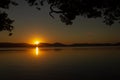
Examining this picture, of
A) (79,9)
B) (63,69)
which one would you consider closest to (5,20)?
(79,9)

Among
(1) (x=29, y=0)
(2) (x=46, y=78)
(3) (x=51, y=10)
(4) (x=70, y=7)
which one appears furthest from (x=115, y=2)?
(2) (x=46, y=78)

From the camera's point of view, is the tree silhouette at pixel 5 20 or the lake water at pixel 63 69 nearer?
the tree silhouette at pixel 5 20

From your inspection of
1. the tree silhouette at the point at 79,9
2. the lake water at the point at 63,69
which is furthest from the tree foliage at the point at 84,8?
the lake water at the point at 63,69

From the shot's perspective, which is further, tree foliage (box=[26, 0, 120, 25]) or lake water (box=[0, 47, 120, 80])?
lake water (box=[0, 47, 120, 80])

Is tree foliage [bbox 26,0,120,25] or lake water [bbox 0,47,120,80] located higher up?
tree foliage [bbox 26,0,120,25]

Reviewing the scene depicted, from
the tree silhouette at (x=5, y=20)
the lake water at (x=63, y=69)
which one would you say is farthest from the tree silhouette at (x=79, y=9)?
the lake water at (x=63, y=69)

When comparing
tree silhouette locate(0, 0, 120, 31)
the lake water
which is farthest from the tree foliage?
the lake water

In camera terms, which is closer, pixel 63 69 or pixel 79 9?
pixel 79 9

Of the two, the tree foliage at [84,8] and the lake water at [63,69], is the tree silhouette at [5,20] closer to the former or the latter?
the tree foliage at [84,8]

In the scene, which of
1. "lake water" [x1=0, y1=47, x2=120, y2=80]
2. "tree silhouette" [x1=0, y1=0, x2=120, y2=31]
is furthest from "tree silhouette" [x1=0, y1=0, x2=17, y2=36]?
"lake water" [x1=0, y1=47, x2=120, y2=80]

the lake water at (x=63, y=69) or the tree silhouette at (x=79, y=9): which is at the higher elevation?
the tree silhouette at (x=79, y=9)

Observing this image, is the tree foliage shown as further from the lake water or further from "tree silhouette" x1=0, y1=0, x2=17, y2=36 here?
the lake water

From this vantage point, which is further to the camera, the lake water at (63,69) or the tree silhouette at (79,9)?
the lake water at (63,69)

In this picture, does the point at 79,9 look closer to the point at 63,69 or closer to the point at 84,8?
the point at 84,8
